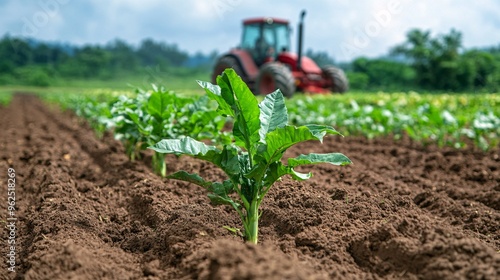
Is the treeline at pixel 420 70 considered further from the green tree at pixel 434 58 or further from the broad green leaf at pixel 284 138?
the broad green leaf at pixel 284 138

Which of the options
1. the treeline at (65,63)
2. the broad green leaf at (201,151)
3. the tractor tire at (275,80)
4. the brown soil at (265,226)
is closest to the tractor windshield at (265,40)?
the tractor tire at (275,80)

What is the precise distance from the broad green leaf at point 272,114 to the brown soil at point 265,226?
57 cm

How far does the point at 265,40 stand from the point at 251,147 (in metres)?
14.0

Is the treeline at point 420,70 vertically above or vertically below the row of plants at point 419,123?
above

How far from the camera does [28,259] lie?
2684 millimetres

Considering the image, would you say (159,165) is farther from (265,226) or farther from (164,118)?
(265,226)

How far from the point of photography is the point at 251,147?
2607mm

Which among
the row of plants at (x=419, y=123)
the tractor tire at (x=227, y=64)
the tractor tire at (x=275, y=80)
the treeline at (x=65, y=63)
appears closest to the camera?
the row of plants at (x=419, y=123)

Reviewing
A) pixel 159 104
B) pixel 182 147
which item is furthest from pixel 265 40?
pixel 182 147

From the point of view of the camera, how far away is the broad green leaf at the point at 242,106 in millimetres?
2473

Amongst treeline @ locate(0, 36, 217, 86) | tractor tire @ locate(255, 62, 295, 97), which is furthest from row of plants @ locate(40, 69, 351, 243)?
treeline @ locate(0, 36, 217, 86)

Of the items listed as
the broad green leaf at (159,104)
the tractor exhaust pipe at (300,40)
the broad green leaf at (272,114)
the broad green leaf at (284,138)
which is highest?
the tractor exhaust pipe at (300,40)

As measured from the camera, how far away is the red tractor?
15672mm

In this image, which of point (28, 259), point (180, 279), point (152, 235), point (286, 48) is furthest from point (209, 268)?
point (286, 48)
